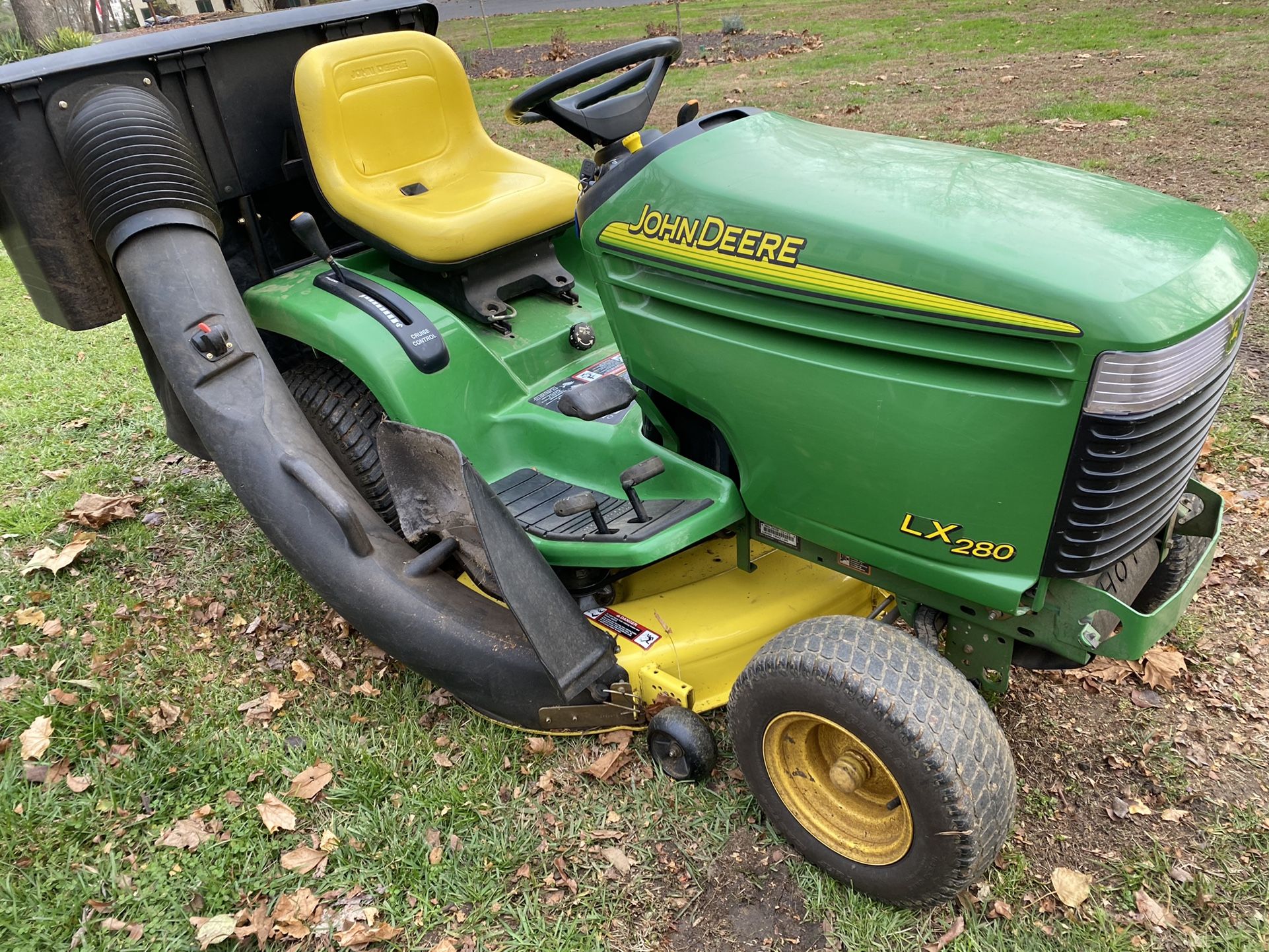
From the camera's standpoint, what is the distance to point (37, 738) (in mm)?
2533

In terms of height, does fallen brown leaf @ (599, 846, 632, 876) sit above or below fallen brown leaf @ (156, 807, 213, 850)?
below

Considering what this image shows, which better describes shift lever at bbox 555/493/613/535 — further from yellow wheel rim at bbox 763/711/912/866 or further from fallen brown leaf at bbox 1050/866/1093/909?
fallen brown leaf at bbox 1050/866/1093/909

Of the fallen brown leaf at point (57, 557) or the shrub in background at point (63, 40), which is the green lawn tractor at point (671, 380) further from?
the shrub in background at point (63, 40)

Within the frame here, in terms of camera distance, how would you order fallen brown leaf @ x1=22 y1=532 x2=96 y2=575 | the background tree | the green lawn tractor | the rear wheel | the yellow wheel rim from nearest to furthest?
the green lawn tractor, the yellow wheel rim, the rear wheel, fallen brown leaf @ x1=22 y1=532 x2=96 y2=575, the background tree

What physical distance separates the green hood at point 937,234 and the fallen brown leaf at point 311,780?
1494mm

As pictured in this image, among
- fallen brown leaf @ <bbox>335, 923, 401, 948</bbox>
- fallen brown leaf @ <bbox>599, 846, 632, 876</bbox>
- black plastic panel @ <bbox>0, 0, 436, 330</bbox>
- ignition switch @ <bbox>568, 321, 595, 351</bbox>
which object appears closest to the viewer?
fallen brown leaf @ <bbox>335, 923, 401, 948</bbox>

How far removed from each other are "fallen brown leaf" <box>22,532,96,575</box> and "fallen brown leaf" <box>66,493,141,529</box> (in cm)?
11

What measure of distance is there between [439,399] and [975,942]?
1833mm

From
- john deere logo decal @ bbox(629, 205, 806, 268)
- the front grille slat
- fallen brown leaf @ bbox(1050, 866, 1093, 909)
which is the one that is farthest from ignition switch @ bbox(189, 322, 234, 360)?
fallen brown leaf @ bbox(1050, 866, 1093, 909)

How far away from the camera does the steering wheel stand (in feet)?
7.20

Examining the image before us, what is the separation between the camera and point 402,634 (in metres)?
2.36

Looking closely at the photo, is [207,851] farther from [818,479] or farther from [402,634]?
[818,479]

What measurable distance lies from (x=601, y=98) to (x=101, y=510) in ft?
7.86

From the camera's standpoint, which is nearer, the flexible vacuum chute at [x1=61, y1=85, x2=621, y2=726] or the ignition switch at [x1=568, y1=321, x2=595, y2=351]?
the flexible vacuum chute at [x1=61, y1=85, x2=621, y2=726]
